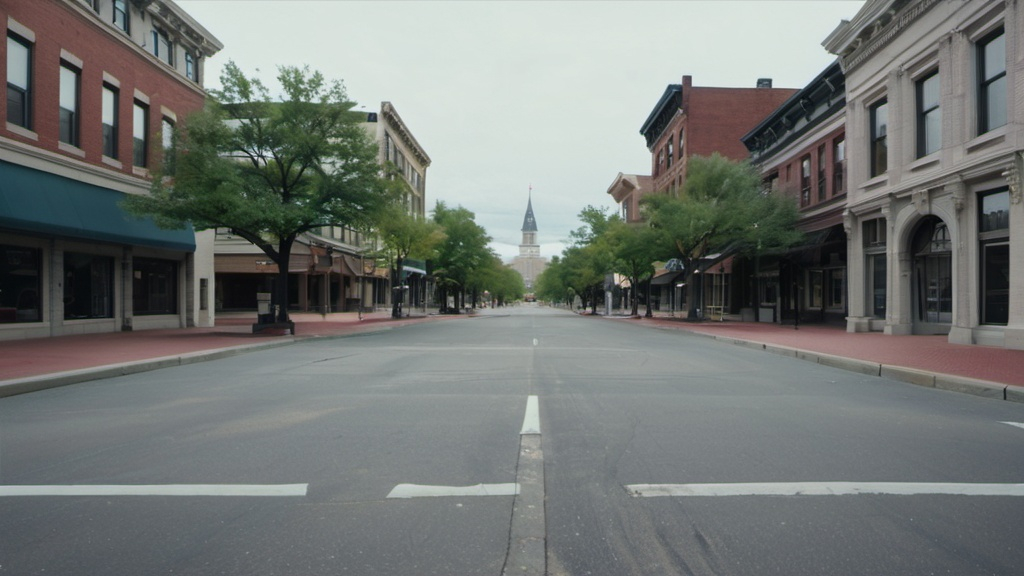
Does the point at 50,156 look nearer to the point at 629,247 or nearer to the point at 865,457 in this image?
the point at 865,457

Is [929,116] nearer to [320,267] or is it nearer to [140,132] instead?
[140,132]

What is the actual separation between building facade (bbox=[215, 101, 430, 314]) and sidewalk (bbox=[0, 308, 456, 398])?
15466 mm

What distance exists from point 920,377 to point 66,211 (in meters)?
19.8

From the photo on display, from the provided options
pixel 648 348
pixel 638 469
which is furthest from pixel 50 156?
pixel 638 469

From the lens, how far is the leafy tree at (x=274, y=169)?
19.1 m

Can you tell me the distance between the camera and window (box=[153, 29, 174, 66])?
76.6 feet

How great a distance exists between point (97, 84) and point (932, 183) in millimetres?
24208

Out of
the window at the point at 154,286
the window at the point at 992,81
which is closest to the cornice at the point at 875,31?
the window at the point at 992,81

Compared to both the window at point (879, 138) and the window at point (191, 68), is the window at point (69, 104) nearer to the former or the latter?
the window at point (191, 68)

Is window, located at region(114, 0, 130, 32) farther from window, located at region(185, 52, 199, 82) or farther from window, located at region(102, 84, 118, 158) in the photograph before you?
window, located at region(185, 52, 199, 82)

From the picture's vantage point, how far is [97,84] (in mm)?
19938

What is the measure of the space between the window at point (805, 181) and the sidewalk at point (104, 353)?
22.1 m

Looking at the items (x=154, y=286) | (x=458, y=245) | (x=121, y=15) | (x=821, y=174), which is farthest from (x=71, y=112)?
(x=458, y=245)

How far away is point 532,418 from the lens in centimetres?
723
